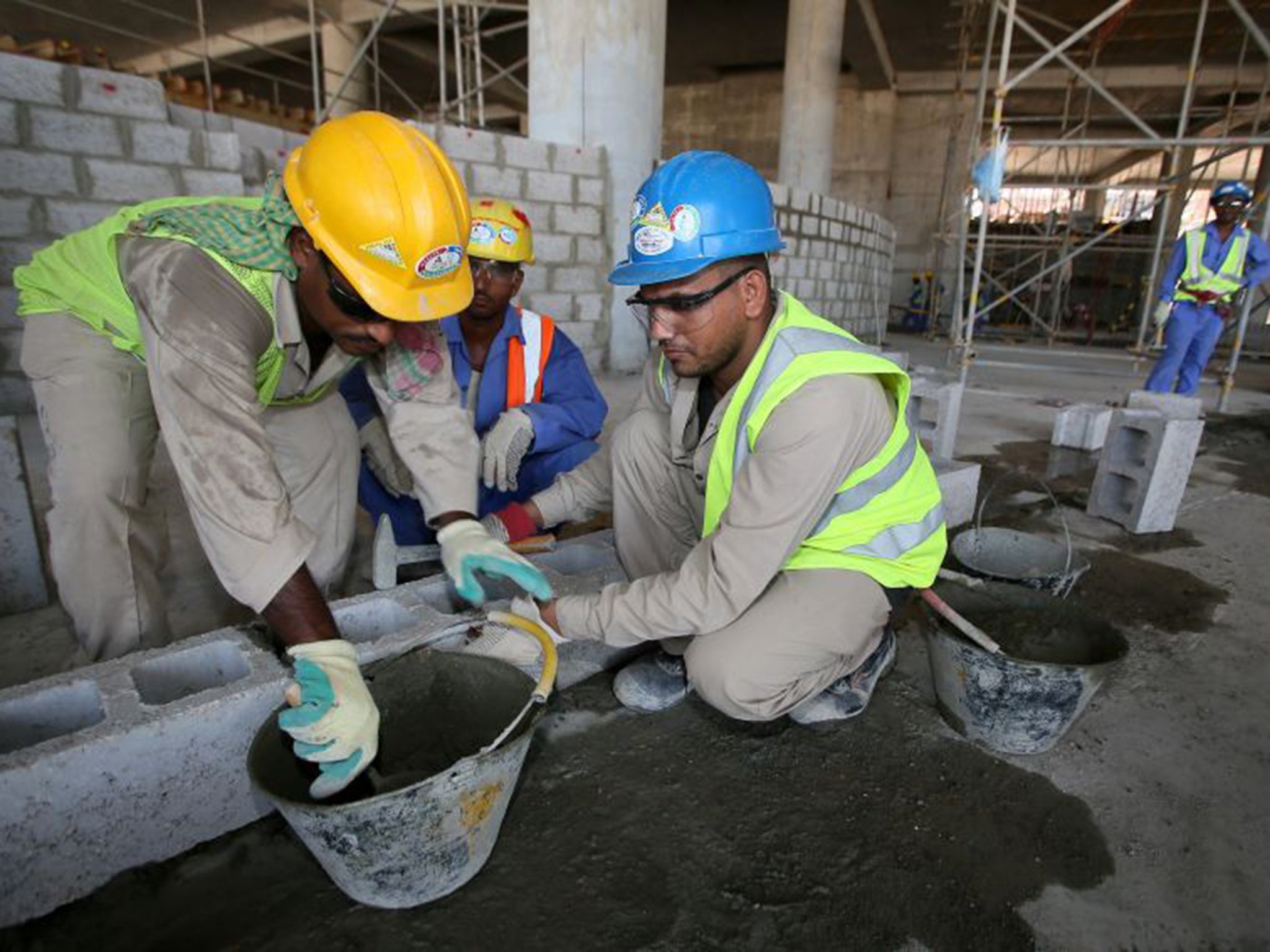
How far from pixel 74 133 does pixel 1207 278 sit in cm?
761

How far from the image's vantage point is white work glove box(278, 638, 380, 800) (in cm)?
125

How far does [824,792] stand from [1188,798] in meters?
0.86

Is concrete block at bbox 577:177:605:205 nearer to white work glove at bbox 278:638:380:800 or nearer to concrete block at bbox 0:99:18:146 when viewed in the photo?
concrete block at bbox 0:99:18:146

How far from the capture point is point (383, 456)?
2689mm

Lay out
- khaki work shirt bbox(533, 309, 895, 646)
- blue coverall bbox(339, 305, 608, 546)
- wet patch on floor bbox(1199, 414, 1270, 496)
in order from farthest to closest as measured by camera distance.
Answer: wet patch on floor bbox(1199, 414, 1270, 496), blue coverall bbox(339, 305, 608, 546), khaki work shirt bbox(533, 309, 895, 646)

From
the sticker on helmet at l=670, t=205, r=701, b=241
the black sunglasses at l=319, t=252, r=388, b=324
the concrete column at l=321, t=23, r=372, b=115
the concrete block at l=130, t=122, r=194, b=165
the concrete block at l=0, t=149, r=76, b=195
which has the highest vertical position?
the concrete column at l=321, t=23, r=372, b=115

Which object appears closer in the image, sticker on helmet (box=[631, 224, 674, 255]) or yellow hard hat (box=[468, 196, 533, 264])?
sticker on helmet (box=[631, 224, 674, 255])

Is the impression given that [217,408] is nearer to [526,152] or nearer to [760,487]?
[760,487]

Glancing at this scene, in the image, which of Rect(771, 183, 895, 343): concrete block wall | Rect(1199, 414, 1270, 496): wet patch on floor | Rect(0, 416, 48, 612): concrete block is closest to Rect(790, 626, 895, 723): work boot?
Rect(0, 416, 48, 612): concrete block

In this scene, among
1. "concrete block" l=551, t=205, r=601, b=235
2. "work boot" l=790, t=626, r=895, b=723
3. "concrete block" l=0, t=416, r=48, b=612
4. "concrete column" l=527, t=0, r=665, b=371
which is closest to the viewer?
"work boot" l=790, t=626, r=895, b=723

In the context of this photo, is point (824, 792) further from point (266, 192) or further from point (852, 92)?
point (852, 92)

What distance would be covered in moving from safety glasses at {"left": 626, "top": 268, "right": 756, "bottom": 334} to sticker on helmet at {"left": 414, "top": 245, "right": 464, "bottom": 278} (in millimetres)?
398

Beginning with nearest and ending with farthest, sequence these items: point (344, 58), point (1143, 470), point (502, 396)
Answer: point (502, 396), point (1143, 470), point (344, 58)

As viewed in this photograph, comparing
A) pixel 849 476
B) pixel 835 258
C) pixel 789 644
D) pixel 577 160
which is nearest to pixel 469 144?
pixel 577 160
